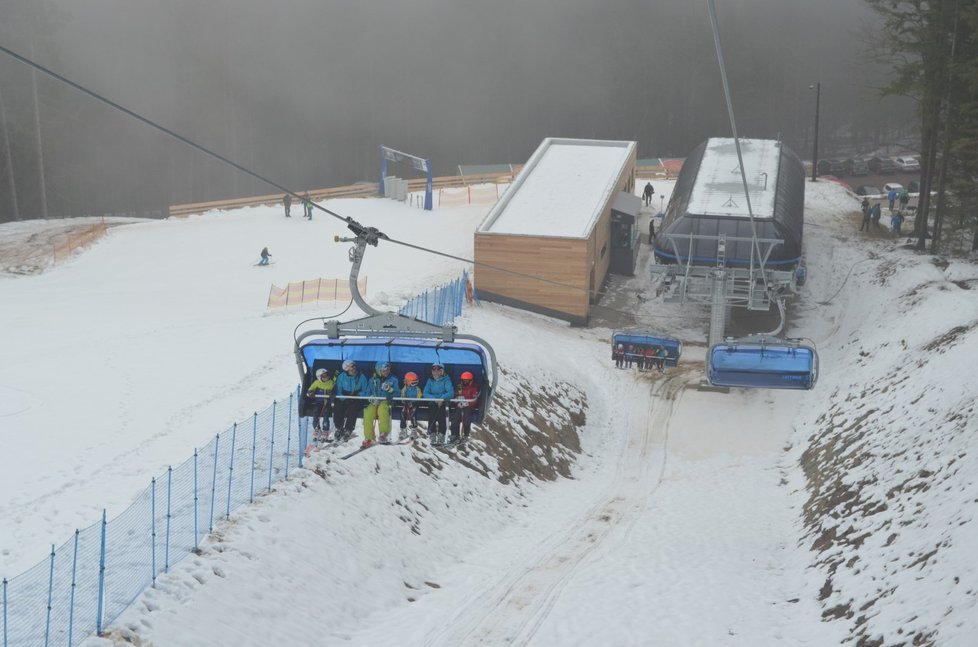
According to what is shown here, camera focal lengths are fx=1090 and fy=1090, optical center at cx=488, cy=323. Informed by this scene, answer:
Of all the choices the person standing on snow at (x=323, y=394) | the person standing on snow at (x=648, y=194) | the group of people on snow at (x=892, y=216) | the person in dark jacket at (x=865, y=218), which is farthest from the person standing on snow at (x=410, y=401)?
the person standing on snow at (x=648, y=194)

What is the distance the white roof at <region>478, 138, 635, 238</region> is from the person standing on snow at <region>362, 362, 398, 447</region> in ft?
65.8

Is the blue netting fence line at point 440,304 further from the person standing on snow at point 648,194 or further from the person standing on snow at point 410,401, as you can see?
the person standing on snow at point 648,194

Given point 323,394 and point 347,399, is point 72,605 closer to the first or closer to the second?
point 323,394

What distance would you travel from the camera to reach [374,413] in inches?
648

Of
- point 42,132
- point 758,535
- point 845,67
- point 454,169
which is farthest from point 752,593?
point 845,67

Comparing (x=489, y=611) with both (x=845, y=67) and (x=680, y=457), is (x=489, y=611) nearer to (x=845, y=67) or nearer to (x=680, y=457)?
(x=680, y=457)

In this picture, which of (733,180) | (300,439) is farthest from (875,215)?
(300,439)

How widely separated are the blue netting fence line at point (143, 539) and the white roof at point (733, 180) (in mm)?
18579

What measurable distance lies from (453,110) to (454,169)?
264 inches

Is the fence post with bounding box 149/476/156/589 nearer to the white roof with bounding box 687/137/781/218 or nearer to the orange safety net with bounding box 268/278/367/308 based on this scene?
the orange safety net with bounding box 268/278/367/308

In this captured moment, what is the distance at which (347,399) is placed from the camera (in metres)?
16.3

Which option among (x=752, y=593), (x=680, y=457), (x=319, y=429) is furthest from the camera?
(x=680, y=457)

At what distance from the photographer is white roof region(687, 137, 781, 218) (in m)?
34.6

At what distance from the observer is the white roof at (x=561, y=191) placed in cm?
3700
